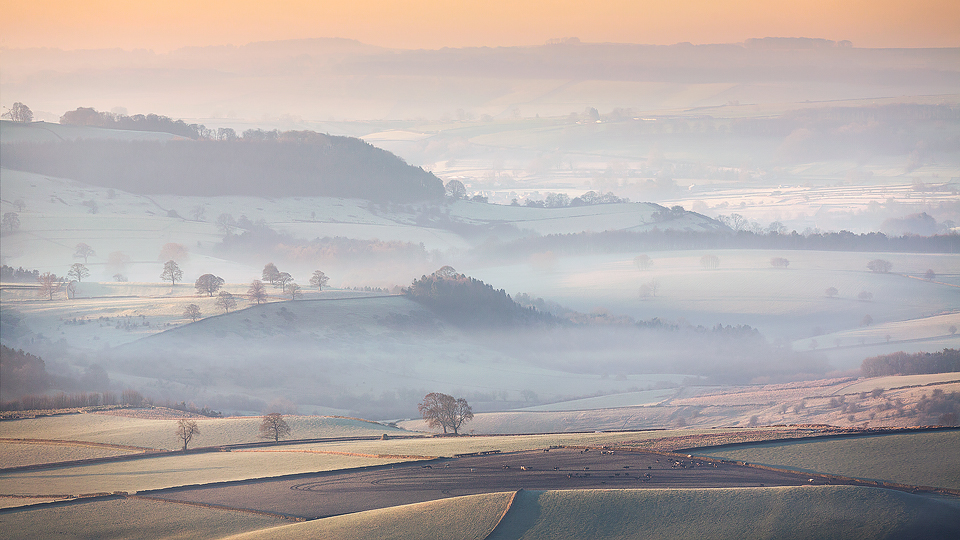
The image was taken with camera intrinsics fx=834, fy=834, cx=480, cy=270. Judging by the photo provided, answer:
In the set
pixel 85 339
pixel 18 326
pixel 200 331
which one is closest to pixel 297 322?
pixel 200 331

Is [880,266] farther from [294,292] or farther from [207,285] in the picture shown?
[207,285]

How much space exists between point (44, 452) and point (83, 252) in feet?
467

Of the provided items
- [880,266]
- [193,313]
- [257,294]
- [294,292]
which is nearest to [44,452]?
[193,313]

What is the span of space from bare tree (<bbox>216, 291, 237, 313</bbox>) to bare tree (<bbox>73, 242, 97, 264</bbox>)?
253 feet

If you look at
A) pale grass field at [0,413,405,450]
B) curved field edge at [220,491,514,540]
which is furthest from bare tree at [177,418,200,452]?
curved field edge at [220,491,514,540]

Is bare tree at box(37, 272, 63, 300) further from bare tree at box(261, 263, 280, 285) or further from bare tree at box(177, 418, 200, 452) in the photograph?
bare tree at box(177, 418, 200, 452)

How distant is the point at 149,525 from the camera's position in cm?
4600

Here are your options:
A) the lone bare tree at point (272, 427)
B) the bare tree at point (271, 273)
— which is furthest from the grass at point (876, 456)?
the bare tree at point (271, 273)

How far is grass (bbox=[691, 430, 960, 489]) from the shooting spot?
Answer: 49.4m

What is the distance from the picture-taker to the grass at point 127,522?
4459 cm

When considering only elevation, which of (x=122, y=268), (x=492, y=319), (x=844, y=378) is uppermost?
(x=122, y=268)

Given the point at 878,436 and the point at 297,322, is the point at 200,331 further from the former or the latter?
the point at 878,436

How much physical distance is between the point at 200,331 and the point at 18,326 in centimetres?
3251

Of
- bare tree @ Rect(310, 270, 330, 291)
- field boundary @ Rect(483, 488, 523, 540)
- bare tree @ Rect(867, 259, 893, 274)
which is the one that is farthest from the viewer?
bare tree @ Rect(867, 259, 893, 274)
